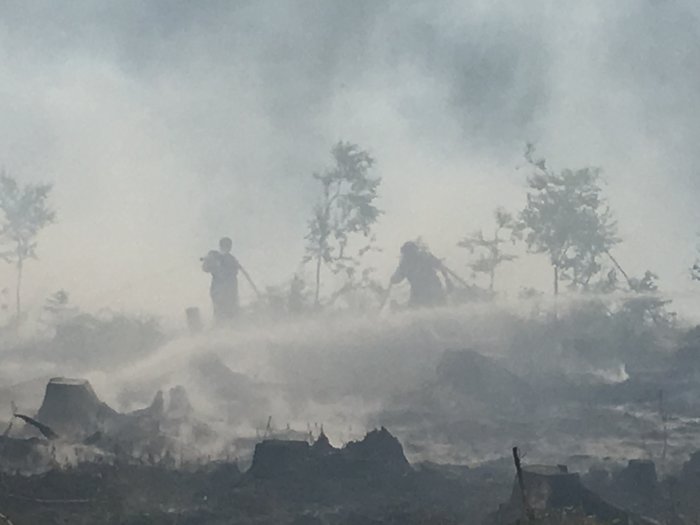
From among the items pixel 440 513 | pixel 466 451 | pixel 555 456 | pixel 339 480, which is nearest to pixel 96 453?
pixel 339 480

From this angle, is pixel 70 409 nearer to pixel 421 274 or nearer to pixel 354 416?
pixel 354 416

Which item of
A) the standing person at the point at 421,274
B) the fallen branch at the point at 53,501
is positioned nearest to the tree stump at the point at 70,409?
the fallen branch at the point at 53,501

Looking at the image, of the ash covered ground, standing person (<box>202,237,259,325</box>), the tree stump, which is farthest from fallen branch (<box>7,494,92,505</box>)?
standing person (<box>202,237,259,325</box>)

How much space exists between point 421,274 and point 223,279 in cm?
1823

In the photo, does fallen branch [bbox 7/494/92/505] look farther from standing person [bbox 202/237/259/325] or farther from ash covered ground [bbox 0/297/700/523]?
standing person [bbox 202/237/259/325]

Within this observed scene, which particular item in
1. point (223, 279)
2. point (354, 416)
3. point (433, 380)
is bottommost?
point (354, 416)

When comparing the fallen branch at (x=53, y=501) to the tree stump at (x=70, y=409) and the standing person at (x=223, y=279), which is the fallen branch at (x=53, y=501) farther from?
the standing person at (x=223, y=279)

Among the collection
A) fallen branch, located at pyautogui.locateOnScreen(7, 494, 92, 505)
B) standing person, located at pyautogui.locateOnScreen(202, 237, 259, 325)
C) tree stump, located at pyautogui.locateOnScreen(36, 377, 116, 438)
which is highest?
standing person, located at pyautogui.locateOnScreen(202, 237, 259, 325)

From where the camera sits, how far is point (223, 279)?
68812 millimetres

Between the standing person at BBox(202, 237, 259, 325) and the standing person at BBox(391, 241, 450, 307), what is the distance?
48.2ft

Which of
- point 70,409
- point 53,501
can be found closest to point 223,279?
point 70,409

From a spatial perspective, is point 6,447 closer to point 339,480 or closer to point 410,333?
point 339,480

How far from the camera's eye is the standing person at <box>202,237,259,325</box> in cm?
6838

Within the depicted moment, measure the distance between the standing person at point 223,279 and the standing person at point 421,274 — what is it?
48.2 feet
